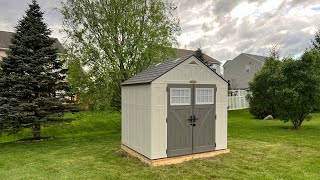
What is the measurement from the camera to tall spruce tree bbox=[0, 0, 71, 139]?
438 inches

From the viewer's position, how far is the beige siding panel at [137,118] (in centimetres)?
753

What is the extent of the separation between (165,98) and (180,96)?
1.73ft

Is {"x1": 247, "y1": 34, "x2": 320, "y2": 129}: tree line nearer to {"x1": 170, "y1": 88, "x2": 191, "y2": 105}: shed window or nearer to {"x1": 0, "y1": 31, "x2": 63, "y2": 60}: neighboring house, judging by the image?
{"x1": 170, "y1": 88, "x2": 191, "y2": 105}: shed window

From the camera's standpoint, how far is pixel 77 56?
490 inches

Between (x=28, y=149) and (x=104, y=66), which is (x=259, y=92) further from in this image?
(x=28, y=149)

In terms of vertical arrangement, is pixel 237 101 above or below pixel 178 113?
above

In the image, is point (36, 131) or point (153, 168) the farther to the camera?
point (36, 131)

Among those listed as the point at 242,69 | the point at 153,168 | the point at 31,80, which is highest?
the point at 242,69

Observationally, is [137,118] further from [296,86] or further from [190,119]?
[296,86]

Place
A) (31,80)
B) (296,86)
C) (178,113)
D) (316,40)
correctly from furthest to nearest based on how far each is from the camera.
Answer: (316,40) → (296,86) → (31,80) → (178,113)

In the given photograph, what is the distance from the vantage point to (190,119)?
7.90 m

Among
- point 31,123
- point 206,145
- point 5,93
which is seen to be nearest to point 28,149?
point 31,123

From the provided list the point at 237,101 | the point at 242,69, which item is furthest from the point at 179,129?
the point at 242,69

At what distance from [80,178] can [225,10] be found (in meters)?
13.9
